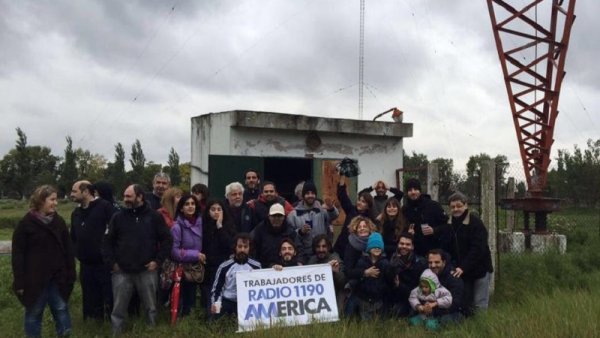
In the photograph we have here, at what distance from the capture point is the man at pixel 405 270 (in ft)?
19.7

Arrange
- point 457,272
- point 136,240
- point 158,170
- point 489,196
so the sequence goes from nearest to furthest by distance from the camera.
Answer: point 136,240, point 457,272, point 489,196, point 158,170

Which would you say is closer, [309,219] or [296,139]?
[309,219]

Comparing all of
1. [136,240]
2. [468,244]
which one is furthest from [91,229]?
[468,244]

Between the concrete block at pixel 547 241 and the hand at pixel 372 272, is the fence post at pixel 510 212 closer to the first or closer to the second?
the concrete block at pixel 547 241

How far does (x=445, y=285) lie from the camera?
5957mm

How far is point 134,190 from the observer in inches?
223

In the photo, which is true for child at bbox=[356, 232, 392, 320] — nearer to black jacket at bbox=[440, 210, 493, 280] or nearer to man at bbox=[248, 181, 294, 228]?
black jacket at bbox=[440, 210, 493, 280]

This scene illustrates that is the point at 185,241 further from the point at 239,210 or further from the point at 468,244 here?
the point at 468,244

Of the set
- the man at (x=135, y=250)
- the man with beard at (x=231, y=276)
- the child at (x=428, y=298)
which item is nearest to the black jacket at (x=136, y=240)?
the man at (x=135, y=250)

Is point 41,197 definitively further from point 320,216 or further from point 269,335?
point 320,216

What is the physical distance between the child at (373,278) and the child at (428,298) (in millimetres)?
334

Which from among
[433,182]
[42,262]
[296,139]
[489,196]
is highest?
[296,139]

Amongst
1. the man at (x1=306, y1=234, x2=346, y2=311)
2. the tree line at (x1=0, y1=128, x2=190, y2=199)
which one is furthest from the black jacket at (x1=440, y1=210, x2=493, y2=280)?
the tree line at (x1=0, y1=128, x2=190, y2=199)

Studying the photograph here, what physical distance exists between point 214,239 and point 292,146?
4284 millimetres
